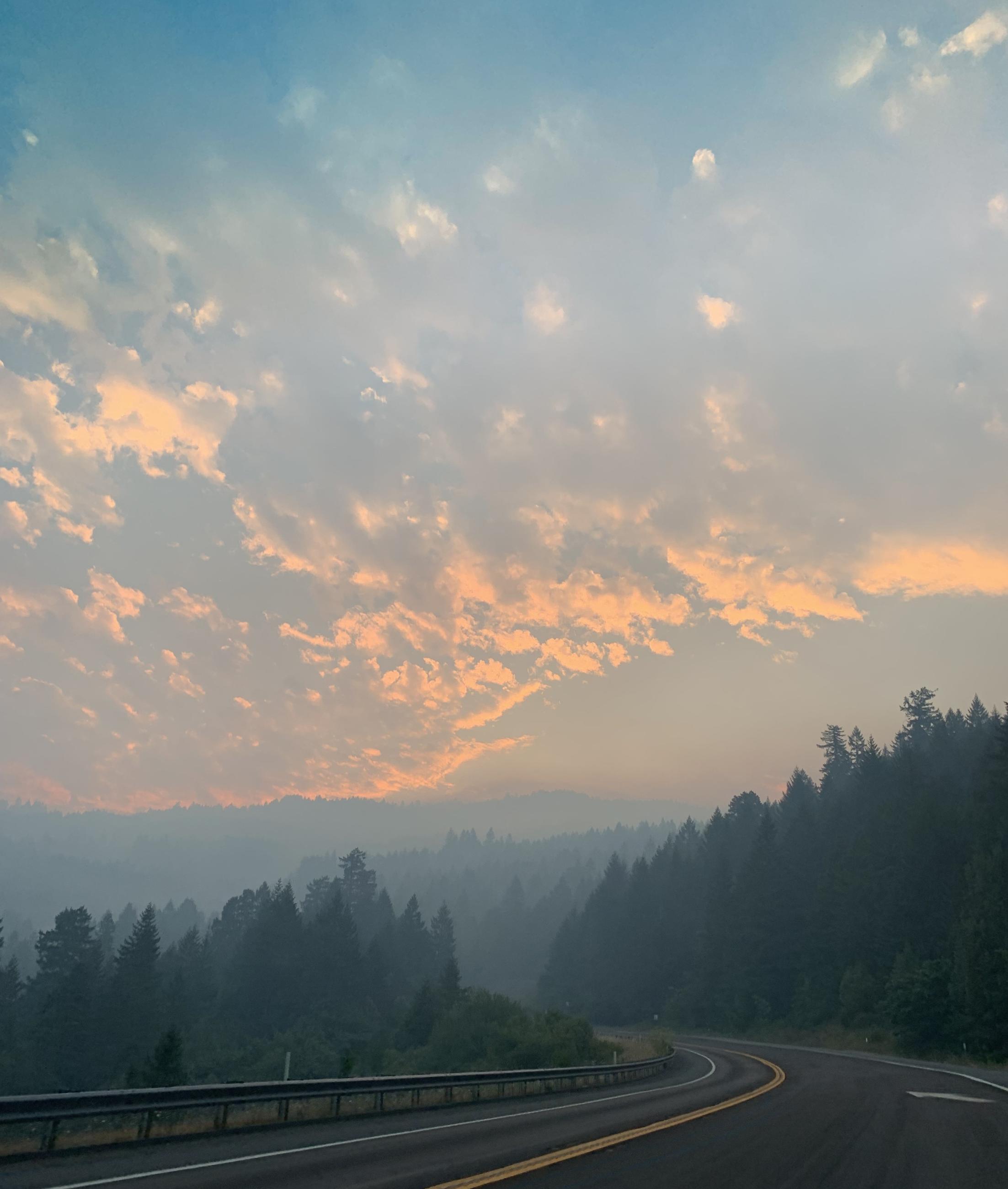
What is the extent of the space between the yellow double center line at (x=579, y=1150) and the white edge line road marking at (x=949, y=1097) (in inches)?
189

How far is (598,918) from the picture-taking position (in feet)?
398

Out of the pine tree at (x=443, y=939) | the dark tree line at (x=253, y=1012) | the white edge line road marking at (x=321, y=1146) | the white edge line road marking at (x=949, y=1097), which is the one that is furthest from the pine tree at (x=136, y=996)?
the white edge line road marking at (x=949, y=1097)

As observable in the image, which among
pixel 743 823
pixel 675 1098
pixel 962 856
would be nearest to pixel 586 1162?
pixel 675 1098

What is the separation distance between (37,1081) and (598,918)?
80646mm

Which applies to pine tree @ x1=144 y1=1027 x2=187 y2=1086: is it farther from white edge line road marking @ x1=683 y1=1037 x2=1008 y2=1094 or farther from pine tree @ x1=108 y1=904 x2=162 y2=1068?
pine tree @ x1=108 y1=904 x2=162 y2=1068

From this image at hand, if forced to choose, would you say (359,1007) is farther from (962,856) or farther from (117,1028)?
(962,856)

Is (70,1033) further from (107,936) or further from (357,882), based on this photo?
(107,936)

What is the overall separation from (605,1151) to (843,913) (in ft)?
212

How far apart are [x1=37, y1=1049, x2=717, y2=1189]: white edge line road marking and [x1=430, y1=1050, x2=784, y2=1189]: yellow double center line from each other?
123 inches

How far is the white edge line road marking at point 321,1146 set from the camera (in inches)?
338

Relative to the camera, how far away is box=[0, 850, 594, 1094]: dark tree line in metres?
51.2

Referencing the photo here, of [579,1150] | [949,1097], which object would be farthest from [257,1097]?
[949,1097]

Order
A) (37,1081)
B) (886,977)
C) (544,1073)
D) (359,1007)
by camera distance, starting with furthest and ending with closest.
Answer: (359,1007) → (37,1081) → (886,977) → (544,1073)

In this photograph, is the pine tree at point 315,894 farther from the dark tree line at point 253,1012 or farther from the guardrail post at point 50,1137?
the guardrail post at point 50,1137
